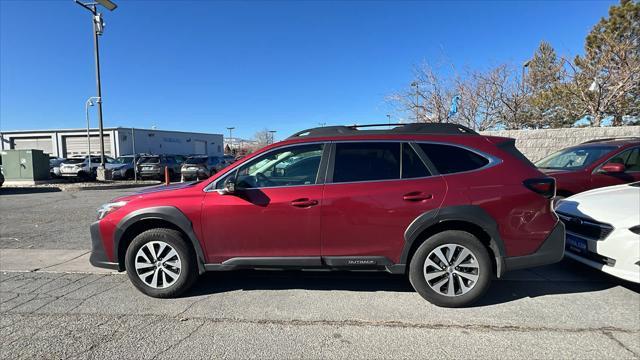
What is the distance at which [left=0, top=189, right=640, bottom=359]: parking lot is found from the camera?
290 cm

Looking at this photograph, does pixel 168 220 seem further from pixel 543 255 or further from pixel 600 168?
pixel 600 168

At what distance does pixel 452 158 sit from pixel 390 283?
1.65 meters

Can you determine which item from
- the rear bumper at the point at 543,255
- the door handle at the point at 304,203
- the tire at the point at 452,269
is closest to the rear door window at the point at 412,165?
the tire at the point at 452,269

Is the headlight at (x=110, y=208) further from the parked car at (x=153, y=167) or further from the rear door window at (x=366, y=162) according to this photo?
the parked car at (x=153, y=167)

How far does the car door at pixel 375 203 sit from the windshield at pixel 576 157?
462 cm

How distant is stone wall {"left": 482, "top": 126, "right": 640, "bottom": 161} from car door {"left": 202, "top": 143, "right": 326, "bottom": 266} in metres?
11.0

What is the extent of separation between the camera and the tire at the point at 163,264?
12.6 feet

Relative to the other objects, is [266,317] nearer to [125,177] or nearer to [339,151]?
[339,151]

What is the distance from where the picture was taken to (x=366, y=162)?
12.4ft

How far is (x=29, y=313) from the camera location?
11.9 ft

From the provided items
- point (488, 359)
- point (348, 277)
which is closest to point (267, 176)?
point (348, 277)

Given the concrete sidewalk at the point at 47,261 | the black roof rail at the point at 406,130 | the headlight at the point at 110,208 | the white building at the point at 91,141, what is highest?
the white building at the point at 91,141

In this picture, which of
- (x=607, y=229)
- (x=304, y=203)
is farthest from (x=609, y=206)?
(x=304, y=203)

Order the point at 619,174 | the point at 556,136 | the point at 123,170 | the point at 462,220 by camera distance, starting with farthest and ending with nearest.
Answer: the point at 123,170
the point at 556,136
the point at 619,174
the point at 462,220
